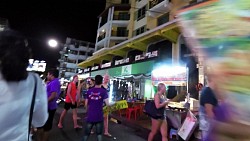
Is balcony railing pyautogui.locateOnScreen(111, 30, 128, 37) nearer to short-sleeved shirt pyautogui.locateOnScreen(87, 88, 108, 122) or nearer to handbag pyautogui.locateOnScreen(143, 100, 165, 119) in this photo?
handbag pyautogui.locateOnScreen(143, 100, 165, 119)

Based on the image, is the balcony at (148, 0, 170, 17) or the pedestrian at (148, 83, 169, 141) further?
the balcony at (148, 0, 170, 17)

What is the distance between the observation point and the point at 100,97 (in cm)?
478

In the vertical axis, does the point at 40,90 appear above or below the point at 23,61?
below

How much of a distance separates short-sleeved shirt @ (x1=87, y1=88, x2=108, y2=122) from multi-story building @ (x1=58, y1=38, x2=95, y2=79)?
50210 millimetres

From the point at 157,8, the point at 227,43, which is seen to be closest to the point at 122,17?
the point at 157,8

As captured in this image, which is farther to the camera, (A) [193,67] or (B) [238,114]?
(A) [193,67]

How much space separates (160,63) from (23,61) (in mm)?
12525

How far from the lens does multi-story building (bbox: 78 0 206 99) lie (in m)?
13.8

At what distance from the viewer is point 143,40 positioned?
16.7m

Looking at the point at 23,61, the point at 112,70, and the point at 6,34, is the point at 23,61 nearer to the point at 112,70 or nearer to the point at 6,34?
the point at 6,34

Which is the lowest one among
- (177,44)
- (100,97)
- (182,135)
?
(182,135)

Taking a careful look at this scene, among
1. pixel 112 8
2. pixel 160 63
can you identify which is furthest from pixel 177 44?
pixel 112 8

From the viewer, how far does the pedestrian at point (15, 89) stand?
145 cm

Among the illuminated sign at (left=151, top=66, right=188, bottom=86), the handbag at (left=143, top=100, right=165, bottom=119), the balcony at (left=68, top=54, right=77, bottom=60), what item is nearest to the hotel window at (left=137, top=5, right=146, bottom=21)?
the illuminated sign at (left=151, top=66, right=188, bottom=86)
